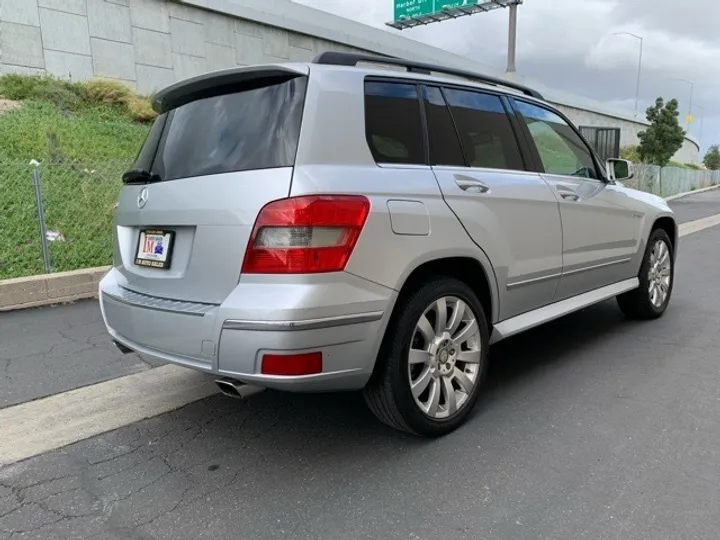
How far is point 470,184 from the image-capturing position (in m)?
3.08

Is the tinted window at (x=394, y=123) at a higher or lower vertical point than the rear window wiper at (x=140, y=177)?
higher

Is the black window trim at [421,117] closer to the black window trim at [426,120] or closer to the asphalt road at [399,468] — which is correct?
the black window trim at [426,120]

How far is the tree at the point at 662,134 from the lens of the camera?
2844cm

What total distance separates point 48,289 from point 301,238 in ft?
14.7

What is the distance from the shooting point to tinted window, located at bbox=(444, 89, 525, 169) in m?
3.28

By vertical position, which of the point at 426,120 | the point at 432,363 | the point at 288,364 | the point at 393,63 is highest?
the point at 393,63

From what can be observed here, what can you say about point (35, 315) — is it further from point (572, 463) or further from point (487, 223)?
point (572, 463)

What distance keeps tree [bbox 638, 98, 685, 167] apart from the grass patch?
26678mm

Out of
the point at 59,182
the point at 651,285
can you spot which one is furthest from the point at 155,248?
the point at 59,182

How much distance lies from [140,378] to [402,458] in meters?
2.07

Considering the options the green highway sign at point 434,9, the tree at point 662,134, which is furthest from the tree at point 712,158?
the green highway sign at point 434,9

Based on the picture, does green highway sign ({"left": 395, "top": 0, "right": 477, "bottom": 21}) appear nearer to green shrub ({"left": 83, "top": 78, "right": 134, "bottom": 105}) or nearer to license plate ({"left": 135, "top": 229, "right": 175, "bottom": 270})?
green shrub ({"left": 83, "top": 78, "right": 134, "bottom": 105})

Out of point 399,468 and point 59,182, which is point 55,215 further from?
point 399,468

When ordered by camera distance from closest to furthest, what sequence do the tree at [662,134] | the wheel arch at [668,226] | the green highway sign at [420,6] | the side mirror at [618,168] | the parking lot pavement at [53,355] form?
the parking lot pavement at [53,355]
the side mirror at [618,168]
the wheel arch at [668,226]
the green highway sign at [420,6]
the tree at [662,134]
